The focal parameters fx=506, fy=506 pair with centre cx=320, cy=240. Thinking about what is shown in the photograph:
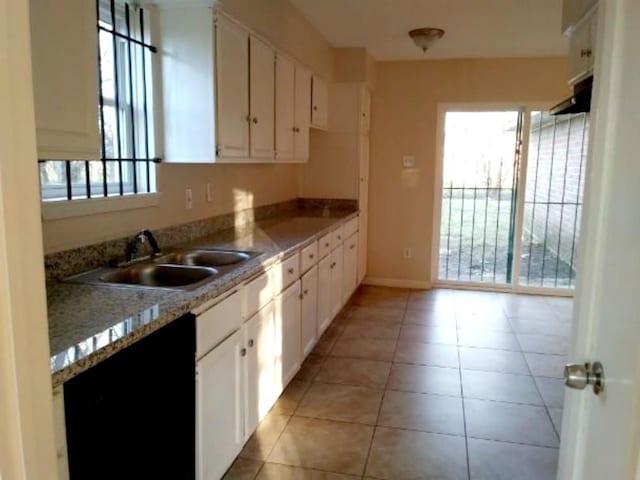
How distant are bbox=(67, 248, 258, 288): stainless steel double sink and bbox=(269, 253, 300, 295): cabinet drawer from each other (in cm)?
16

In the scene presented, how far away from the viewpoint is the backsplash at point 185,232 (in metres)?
1.98

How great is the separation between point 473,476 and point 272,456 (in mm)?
915

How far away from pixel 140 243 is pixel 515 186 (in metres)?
4.19

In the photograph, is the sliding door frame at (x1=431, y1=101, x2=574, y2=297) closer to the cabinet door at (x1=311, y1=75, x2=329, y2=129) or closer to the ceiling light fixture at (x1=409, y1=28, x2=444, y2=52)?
the ceiling light fixture at (x1=409, y1=28, x2=444, y2=52)

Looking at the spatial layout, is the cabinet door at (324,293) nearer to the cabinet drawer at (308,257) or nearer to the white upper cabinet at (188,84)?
the cabinet drawer at (308,257)

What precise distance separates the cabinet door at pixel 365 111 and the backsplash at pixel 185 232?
2.48 ft

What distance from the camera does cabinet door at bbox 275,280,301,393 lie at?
2.74 meters

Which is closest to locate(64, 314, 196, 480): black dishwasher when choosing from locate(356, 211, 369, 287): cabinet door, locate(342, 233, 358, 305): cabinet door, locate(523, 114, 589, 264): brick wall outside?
locate(342, 233, 358, 305): cabinet door

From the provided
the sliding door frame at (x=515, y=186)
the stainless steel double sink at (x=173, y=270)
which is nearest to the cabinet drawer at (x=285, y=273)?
the stainless steel double sink at (x=173, y=270)

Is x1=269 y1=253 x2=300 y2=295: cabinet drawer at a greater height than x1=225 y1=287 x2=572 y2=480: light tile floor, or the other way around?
x1=269 y1=253 x2=300 y2=295: cabinet drawer

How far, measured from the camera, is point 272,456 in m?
2.38

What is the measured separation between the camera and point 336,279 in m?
4.16

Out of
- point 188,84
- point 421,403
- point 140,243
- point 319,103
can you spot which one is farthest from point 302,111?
point 421,403

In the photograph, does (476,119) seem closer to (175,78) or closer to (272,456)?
(175,78)
